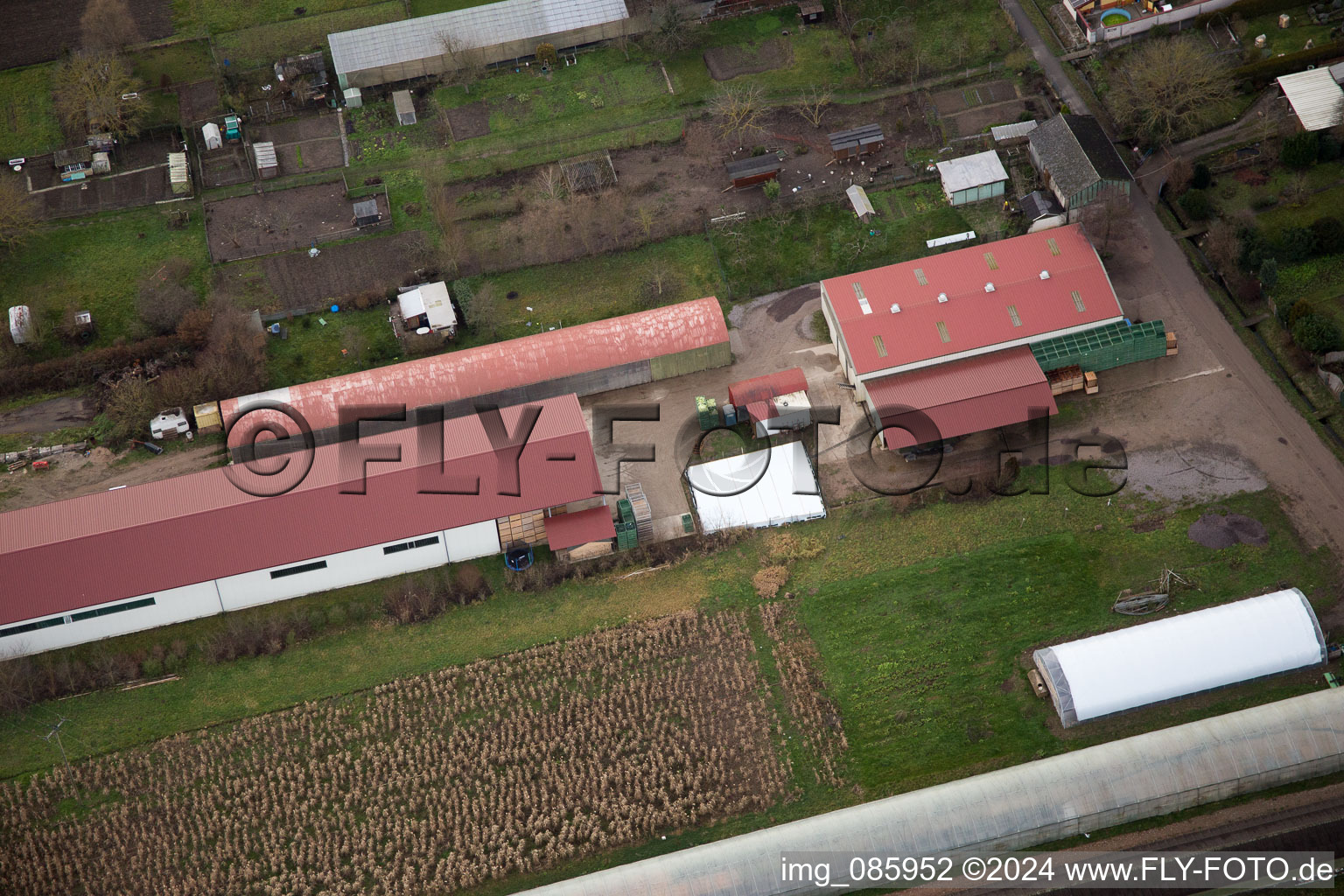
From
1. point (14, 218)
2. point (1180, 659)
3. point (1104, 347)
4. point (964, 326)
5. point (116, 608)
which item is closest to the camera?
point (1180, 659)

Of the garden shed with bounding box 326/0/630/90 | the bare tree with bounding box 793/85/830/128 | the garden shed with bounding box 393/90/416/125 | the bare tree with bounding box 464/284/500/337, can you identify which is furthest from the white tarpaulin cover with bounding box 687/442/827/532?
the garden shed with bounding box 326/0/630/90

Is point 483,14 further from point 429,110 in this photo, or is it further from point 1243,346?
point 1243,346

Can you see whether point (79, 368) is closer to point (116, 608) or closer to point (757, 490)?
point (116, 608)

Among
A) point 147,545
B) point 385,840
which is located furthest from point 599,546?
point 147,545

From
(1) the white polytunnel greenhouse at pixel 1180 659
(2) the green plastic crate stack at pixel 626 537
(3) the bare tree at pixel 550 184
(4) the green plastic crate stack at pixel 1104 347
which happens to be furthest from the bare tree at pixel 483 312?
(1) the white polytunnel greenhouse at pixel 1180 659

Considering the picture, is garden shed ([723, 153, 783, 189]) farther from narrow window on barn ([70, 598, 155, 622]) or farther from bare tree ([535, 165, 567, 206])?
narrow window on barn ([70, 598, 155, 622])

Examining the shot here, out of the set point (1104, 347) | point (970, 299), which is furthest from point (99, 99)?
point (1104, 347)
